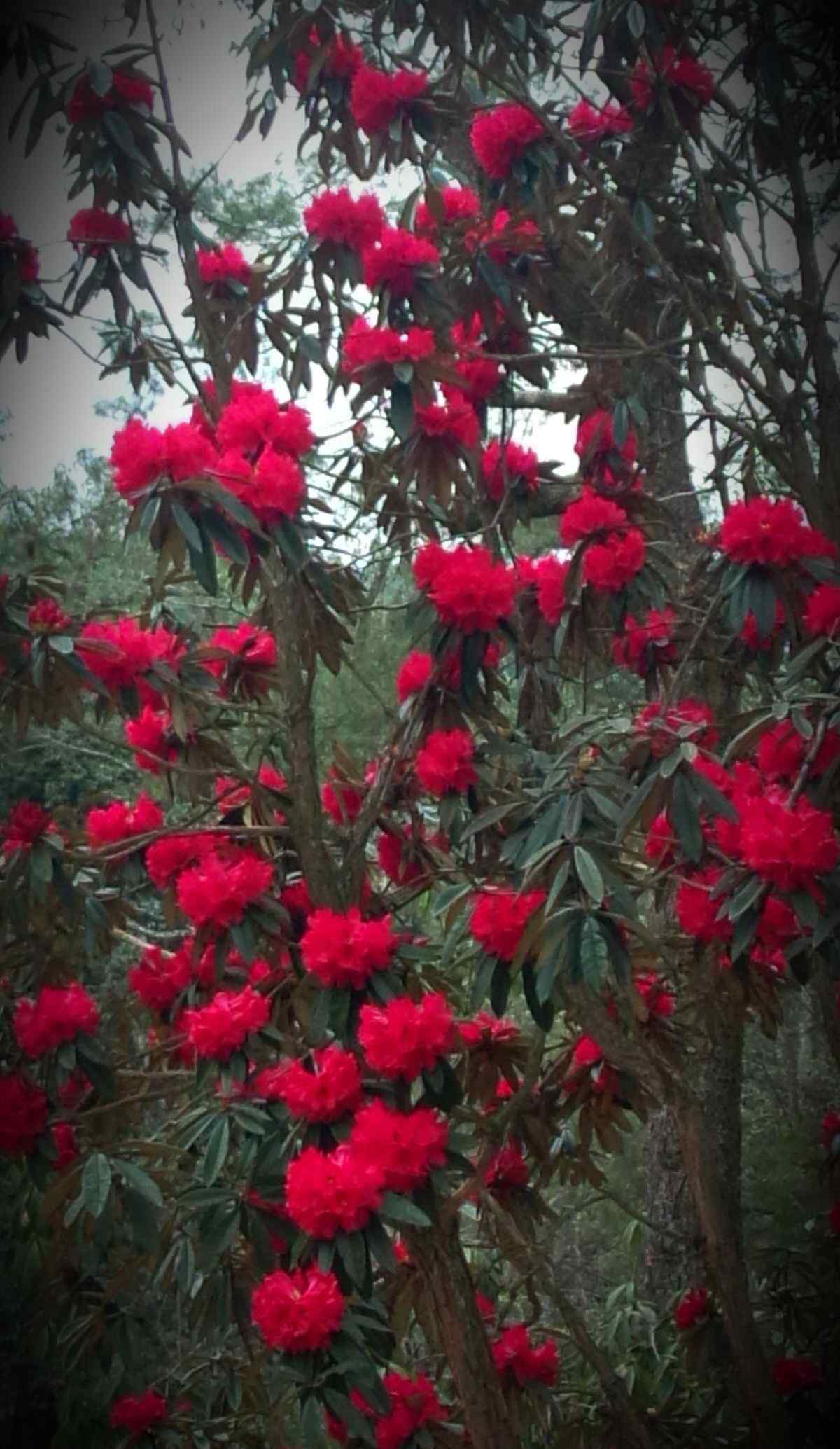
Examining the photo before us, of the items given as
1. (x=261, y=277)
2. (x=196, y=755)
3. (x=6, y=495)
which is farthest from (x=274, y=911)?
(x=6, y=495)

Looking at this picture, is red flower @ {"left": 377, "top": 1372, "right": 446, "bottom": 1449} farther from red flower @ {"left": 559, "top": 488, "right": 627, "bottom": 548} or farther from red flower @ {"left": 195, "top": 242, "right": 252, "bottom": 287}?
red flower @ {"left": 195, "top": 242, "right": 252, "bottom": 287}

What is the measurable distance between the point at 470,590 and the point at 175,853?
0.59 m

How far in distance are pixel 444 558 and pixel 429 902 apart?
0.66m

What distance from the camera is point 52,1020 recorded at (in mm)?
1739

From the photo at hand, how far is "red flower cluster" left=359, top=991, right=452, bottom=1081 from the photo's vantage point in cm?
150

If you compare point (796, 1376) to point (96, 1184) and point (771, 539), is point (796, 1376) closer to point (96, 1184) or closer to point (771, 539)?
point (96, 1184)

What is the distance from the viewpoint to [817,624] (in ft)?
5.05

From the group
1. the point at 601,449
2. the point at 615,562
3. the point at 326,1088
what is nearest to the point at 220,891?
the point at 326,1088

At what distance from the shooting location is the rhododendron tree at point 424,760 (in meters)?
1.48

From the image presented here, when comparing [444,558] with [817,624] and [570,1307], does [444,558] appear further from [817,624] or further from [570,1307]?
[570,1307]

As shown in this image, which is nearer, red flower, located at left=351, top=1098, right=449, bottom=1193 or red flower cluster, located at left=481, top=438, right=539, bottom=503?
red flower, located at left=351, top=1098, right=449, bottom=1193

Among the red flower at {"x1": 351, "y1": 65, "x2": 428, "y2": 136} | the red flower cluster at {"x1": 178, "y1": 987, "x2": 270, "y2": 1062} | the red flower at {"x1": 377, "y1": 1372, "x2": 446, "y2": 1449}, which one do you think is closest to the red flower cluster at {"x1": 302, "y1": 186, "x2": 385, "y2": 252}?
the red flower at {"x1": 351, "y1": 65, "x2": 428, "y2": 136}

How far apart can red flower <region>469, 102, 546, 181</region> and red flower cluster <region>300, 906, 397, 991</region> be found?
3.83ft

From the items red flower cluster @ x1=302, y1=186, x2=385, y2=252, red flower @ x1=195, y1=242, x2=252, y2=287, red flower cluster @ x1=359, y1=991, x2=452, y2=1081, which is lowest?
red flower cluster @ x1=359, y1=991, x2=452, y2=1081
